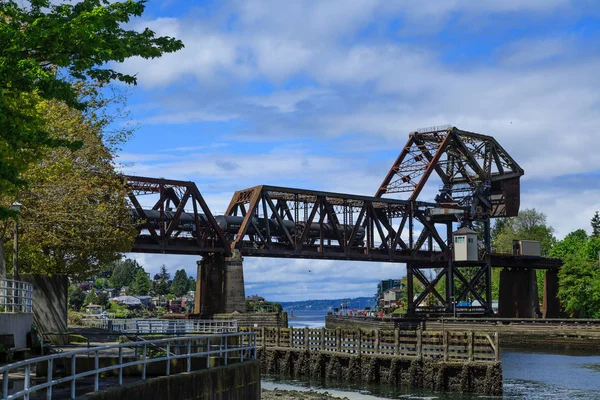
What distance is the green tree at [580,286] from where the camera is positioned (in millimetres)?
110688

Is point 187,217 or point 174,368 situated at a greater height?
point 187,217

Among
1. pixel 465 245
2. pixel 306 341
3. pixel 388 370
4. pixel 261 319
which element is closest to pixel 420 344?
pixel 388 370

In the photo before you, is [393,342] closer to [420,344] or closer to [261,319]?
[420,344]

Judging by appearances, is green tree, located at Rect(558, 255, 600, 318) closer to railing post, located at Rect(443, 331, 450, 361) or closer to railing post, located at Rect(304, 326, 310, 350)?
railing post, located at Rect(304, 326, 310, 350)

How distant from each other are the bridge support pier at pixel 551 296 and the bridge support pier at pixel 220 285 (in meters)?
56.1

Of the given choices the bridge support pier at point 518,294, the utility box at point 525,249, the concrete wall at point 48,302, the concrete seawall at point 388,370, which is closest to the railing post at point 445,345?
the concrete seawall at point 388,370

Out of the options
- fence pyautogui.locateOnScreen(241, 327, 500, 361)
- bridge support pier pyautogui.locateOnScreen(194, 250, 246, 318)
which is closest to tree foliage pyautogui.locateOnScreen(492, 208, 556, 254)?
bridge support pier pyautogui.locateOnScreen(194, 250, 246, 318)

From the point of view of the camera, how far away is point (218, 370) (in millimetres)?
26828

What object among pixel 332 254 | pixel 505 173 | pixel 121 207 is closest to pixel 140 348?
pixel 121 207

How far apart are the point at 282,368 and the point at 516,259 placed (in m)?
66.0

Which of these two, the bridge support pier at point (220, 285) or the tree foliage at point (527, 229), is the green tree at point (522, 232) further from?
the bridge support pier at point (220, 285)

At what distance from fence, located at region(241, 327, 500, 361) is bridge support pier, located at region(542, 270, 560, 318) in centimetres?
7069

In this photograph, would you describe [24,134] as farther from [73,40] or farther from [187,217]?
[187,217]

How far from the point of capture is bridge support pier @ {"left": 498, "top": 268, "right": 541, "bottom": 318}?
386 feet
